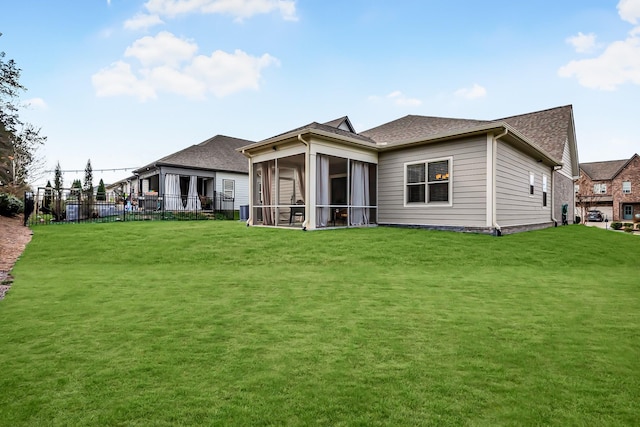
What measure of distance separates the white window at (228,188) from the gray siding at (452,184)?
13156 millimetres

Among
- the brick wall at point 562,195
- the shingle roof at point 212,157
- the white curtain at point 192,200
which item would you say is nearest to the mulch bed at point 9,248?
the white curtain at point 192,200

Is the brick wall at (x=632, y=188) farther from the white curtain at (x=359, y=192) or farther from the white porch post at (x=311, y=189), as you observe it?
the white porch post at (x=311, y=189)

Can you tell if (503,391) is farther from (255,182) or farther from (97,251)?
(255,182)

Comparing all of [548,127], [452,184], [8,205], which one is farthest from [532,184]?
[8,205]

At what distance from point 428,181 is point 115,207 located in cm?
1489

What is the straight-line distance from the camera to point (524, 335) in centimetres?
294

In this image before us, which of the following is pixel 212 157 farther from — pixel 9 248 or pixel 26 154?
pixel 9 248

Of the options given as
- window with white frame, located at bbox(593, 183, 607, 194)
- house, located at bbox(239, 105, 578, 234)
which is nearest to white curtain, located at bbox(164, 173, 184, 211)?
house, located at bbox(239, 105, 578, 234)

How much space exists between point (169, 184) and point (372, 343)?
19094 millimetres

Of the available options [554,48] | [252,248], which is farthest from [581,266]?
[554,48]

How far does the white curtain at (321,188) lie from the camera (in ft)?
34.1

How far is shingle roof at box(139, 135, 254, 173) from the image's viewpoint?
20.3 metres

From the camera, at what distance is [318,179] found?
10.4 meters

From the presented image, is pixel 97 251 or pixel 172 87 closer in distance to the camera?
pixel 97 251
